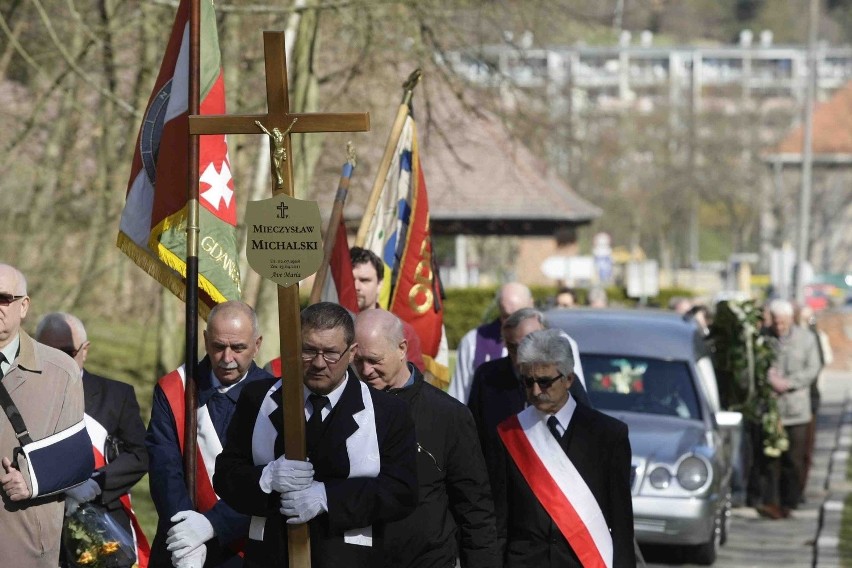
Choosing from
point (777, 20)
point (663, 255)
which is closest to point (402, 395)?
point (663, 255)

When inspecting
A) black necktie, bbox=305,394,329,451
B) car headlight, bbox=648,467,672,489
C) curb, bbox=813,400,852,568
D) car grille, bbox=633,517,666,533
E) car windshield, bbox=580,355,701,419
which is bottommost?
curb, bbox=813,400,852,568

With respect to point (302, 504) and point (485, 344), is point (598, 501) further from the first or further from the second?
point (485, 344)

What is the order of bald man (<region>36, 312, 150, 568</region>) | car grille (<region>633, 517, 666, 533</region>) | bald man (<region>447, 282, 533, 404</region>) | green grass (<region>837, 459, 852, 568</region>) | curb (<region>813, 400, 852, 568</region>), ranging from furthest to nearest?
curb (<region>813, 400, 852, 568</region>) → green grass (<region>837, 459, 852, 568</region>) → car grille (<region>633, 517, 666, 533</region>) → bald man (<region>447, 282, 533, 404</region>) → bald man (<region>36, 312, 150, 568</region>)

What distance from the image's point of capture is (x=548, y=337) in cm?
625

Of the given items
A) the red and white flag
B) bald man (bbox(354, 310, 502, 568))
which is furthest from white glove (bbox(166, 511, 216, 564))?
the red and white flag

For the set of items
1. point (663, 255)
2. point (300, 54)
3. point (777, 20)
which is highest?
point (777, 20)

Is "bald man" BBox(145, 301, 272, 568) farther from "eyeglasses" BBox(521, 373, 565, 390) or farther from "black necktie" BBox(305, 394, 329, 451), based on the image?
"eyeglasses" BBox(521, 373, 565, 390)

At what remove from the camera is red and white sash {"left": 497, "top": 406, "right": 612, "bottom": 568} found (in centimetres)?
612

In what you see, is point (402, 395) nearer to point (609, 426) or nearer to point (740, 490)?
point (609, 426)

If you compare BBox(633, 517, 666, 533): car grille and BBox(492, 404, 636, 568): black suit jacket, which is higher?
BBox(492, 404, 636, 568): black suit jacket

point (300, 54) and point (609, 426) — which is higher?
point (300, 54)

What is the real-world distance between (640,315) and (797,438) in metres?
2.59

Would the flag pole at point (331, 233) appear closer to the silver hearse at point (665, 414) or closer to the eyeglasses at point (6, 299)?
the eyeglasses at point (6, 299)

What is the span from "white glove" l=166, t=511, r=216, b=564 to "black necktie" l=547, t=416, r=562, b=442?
1374mm
